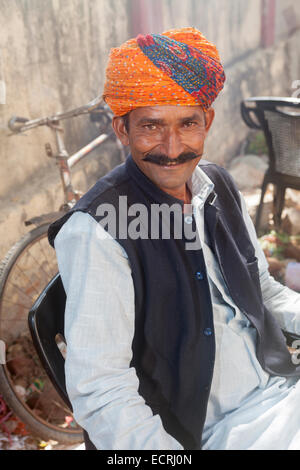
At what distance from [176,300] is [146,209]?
0.29m

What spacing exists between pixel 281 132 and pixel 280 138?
5cm

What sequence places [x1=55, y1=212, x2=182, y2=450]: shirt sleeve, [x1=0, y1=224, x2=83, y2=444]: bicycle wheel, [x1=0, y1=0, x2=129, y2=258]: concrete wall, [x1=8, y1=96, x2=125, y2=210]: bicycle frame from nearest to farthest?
1. [x1=55, y1=212, x2=182, y2=450]: shirt sleeve
2. [x1=0, y1=224, x2=83, y2=444]: bicycle wheel
3. [x1=8, y1=96, x2=125, y2=210]: bicycle frame
4. [x1=0, y1=0, x2=129, y2=258]: concrete wall

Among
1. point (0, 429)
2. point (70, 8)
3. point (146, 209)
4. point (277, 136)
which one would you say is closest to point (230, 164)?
point (277, 136)

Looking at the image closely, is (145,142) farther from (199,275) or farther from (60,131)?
(60,131)

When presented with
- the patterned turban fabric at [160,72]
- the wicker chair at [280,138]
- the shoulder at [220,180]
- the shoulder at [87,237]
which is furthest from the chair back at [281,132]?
the shoulder at [87,237]

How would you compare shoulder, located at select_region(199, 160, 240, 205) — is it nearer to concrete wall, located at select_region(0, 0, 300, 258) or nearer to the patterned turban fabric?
the patterned turban fabric

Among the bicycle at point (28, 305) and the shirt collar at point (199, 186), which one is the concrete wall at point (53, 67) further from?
the shirt collar at point (199, 186)

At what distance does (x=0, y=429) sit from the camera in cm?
258

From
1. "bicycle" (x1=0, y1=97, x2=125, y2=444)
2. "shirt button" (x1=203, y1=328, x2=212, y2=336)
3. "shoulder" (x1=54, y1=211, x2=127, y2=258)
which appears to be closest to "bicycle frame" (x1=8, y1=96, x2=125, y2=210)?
"bicycle" (x1=0, y1=97, x2=125, y2=444)

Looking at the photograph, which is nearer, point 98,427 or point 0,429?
point 98,427

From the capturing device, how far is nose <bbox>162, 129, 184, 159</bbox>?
153cm

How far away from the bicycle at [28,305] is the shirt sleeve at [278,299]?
3.12 ft

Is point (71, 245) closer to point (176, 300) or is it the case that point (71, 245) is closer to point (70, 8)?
point (176, 300)

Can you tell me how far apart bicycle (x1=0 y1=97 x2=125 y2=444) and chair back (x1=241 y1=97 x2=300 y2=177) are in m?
1.32
